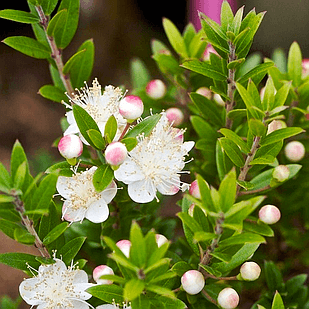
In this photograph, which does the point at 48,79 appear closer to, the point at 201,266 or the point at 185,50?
the point at 185,50

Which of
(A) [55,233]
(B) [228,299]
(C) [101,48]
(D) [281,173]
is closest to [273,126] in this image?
(D) [281,173]

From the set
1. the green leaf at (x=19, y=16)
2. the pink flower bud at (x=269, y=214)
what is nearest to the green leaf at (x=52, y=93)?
the green leaf at (x=19, y=16)

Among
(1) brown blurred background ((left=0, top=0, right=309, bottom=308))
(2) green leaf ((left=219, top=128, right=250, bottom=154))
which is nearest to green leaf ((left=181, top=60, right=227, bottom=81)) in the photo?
(2) green leaf ((left=219, top=128, right=250, bottom=154))

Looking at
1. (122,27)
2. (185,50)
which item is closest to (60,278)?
(185,50)

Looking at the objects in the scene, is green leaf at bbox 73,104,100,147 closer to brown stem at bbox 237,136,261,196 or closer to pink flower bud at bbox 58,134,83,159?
pink flower bud at bbox 58,134,83,159

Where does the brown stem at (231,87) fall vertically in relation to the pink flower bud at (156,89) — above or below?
above

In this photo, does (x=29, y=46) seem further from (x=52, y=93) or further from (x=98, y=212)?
(x=98, y=212)

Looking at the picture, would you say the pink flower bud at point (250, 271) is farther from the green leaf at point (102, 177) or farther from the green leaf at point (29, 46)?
the green leaf at point (29, 46)
